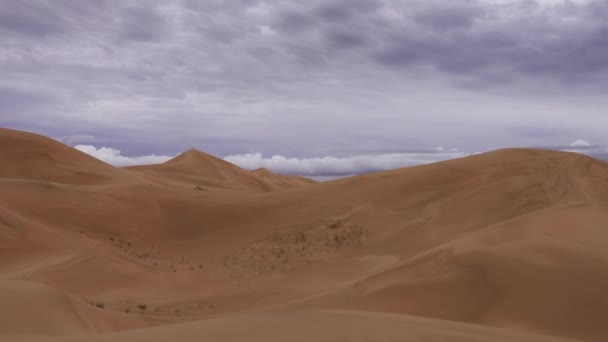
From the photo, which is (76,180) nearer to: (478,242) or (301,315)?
(478,242)

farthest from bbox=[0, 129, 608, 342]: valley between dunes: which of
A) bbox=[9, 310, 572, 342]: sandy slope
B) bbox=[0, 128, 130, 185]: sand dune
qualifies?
bbox=[0, 128, 130, 185]: sand dune

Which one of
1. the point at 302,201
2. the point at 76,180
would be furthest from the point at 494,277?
the point at 76,180

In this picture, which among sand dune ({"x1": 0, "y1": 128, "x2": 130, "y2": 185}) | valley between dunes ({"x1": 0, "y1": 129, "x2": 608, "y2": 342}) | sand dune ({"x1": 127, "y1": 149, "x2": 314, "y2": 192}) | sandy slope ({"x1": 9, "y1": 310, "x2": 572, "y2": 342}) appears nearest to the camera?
sandy slope ({"x1": 9, "y1": 310, "x2": 572, "y2": 342})

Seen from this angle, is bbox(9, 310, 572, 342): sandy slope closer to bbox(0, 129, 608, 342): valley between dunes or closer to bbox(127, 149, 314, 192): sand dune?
bbox(0, 129, 608, 342): valley between dunes

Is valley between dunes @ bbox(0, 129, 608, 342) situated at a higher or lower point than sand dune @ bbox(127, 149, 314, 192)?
lower

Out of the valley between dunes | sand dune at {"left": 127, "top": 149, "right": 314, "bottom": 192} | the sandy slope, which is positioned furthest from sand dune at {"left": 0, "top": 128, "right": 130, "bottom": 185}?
the sandy slope

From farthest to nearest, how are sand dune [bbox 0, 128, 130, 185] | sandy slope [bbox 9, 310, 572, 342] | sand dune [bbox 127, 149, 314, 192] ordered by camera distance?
sand dune [bbox 127, 149, 314, 192] → sand dune [bbox 0, 128, 130, 185] → sandy slope [bbox 9, 310, 572, 342]

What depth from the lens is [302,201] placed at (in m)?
20.7

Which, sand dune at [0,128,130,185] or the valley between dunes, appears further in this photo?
sand dune at [0,128,130,185]

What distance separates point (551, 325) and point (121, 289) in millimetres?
10037

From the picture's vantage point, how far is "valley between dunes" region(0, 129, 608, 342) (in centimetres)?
590

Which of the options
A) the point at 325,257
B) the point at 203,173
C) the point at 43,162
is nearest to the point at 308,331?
the point at 325,257

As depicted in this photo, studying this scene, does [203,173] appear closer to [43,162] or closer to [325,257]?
[43,162]

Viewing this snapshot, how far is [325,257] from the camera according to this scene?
15445 millimetres
